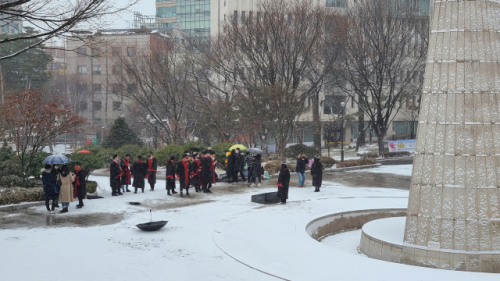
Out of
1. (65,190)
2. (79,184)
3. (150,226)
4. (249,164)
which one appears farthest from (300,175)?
(150,226)


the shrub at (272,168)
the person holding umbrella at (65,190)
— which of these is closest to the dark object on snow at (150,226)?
the person holding umbrella at (65,190)

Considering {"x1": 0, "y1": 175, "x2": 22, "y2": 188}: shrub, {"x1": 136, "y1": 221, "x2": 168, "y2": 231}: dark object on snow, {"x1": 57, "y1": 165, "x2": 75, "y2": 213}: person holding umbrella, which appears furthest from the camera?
{"x1": 0, "y1": 175, "x2": 22, "y2": 188}: shrub

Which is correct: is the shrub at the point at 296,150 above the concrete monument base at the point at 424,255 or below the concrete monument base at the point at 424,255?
above

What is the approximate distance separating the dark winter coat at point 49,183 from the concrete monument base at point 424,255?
885 centimetres

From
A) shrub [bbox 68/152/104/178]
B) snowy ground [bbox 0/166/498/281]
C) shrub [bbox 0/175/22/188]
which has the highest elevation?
shrub [bbox 68/152/104/178]

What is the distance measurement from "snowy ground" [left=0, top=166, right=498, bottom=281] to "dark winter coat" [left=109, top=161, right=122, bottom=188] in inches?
52.5

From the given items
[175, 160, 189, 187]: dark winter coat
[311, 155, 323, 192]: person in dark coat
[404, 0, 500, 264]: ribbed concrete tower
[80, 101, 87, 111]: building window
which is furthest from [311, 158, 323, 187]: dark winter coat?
[80, 101, 87, 111]: building window

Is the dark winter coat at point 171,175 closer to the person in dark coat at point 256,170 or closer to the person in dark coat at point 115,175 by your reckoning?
the person in dark coat at point 115,175

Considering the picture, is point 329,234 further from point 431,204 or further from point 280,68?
point 280,68

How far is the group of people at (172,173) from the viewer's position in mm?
18156

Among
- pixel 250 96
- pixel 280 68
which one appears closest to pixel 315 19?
pixel 280 68

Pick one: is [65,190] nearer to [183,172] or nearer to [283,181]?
[183,172]

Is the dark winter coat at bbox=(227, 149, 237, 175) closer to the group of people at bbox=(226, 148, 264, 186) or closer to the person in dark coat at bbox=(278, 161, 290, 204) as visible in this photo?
the group of people at bbox=(226, 148, 264, 186)

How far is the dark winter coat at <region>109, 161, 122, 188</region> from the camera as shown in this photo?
58.6 feet
